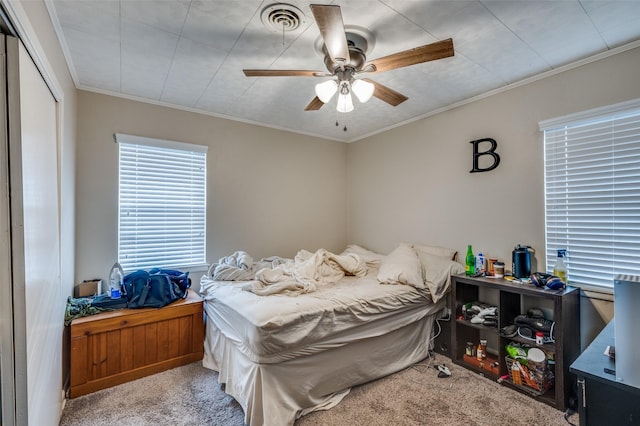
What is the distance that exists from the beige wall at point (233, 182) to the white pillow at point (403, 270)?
61.6 inches

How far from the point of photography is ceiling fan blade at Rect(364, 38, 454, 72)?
159 centimetres

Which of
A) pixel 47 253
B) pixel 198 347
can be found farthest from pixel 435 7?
pixel 198 347

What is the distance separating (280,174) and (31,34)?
9.16ft

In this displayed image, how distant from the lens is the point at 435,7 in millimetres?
1712

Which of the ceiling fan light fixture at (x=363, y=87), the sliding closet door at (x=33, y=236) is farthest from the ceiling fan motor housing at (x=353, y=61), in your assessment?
the sliding closet door at (x=33, y=236)

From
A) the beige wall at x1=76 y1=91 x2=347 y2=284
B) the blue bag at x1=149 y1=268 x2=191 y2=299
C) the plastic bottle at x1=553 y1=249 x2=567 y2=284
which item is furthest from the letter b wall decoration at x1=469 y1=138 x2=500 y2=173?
the blue bag at x1=149 y1=268 x2=191 y2=299

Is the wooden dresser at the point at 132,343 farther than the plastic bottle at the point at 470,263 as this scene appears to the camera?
No

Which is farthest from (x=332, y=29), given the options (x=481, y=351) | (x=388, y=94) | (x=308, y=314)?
(x=481, y=351)

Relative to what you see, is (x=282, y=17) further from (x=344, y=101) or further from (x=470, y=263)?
(x=470, y=263)

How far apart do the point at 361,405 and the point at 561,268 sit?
190 cm

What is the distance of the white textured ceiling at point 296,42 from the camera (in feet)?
5.66

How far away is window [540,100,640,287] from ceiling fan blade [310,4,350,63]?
6.47 ft

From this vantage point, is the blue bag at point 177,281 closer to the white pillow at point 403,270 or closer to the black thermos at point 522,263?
the white pillow at point 403,270

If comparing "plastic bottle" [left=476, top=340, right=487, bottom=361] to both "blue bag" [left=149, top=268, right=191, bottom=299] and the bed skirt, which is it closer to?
the bed skirt
